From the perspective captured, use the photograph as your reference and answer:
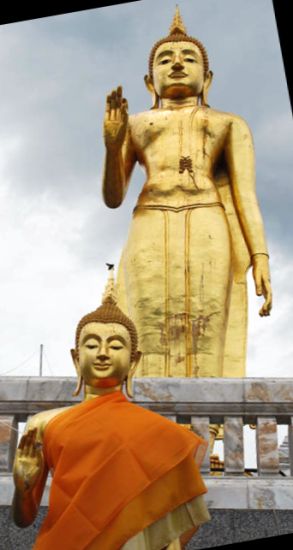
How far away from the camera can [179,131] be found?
7.21 metres

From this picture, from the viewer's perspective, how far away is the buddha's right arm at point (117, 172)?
21.8 ft

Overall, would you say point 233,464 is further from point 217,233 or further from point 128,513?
point 217,233

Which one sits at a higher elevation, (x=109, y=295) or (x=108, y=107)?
(x=108, y=107)

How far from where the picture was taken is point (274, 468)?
475cm

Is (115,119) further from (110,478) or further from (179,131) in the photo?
(110,478)

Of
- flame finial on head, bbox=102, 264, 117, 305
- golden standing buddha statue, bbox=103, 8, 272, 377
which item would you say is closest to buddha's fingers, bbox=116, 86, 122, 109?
golden standing buddha statue, bbox=103, 8, 272, 377

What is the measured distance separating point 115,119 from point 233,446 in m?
2.41

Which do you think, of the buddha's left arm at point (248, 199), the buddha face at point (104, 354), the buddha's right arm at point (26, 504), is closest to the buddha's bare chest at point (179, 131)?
the buddha's left arm at point (248, 199)

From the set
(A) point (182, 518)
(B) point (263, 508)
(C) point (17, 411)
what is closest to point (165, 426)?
(A) point (182, 518)

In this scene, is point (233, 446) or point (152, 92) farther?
point (152, 92)

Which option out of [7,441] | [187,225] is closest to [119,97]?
[187,225]

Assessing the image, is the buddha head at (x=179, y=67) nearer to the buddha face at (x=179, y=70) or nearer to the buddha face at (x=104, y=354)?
the buddha face at (x=179, y=70)

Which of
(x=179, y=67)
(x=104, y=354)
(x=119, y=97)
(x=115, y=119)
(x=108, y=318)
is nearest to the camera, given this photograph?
(x=104, y=354)

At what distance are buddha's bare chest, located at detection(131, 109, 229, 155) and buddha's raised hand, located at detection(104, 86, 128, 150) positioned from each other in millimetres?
1011
